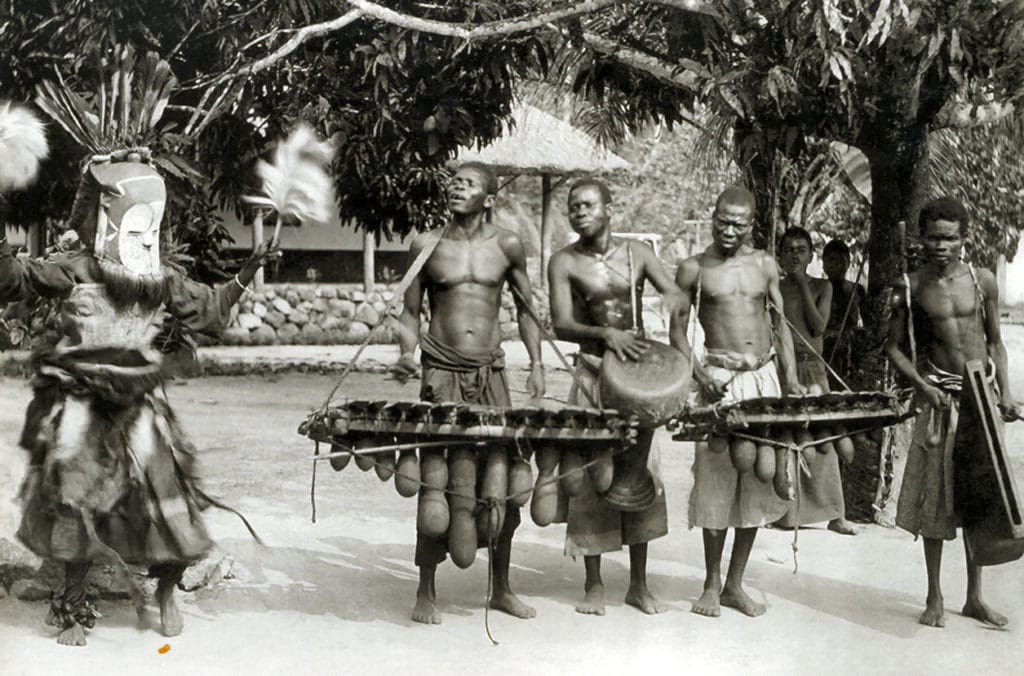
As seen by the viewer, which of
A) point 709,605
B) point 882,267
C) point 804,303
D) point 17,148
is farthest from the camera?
point 804,303

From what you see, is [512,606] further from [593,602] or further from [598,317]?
[598,317]

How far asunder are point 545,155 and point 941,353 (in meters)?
13.2

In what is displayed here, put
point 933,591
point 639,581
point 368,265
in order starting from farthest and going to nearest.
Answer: point 368,265 < point 639,581 < point 933,591

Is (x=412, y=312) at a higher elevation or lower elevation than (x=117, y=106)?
lower

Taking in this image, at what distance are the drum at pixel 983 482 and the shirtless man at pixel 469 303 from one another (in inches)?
71.1

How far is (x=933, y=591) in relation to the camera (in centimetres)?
500

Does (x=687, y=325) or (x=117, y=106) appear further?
(x=687, y=325)

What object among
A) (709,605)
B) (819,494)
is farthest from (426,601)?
(819,494)

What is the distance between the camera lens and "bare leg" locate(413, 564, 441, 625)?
4.94m

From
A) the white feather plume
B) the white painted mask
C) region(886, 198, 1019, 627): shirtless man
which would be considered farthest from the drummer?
the white feather plume

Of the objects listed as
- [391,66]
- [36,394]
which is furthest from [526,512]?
[36,394]

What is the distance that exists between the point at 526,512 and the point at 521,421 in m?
3.16

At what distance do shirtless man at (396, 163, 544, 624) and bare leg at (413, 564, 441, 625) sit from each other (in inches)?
12.4

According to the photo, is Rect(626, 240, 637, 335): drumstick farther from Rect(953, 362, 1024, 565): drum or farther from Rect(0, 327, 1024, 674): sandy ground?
Rect(953, 362, 1024, 565): drum
